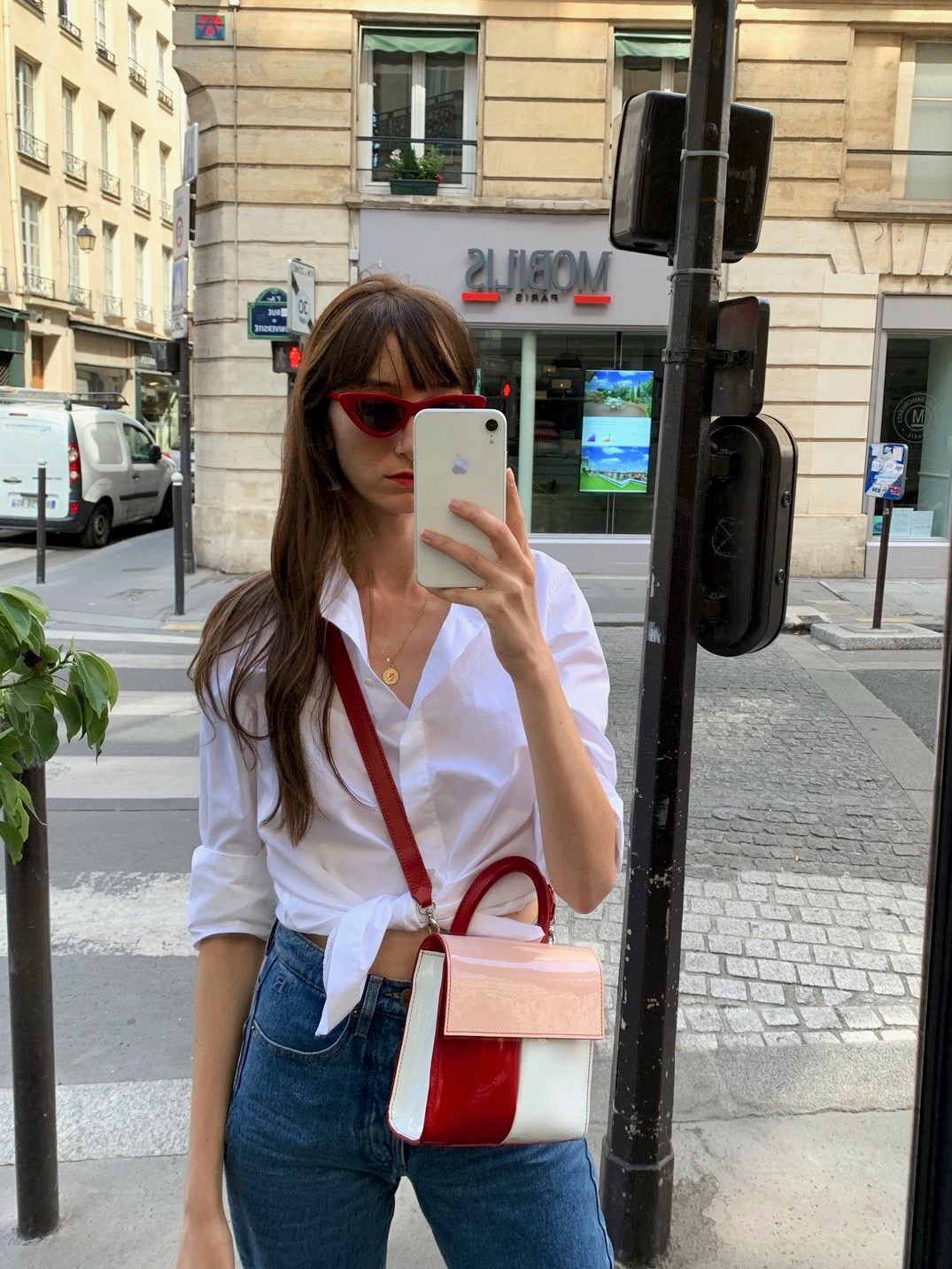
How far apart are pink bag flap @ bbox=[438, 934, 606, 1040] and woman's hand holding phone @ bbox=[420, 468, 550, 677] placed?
0.36 metres

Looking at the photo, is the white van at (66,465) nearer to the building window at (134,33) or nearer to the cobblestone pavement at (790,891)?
the cobblestone pavement at (790,891)

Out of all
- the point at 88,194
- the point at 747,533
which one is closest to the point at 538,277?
the point at 747,533

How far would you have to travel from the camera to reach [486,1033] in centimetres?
131

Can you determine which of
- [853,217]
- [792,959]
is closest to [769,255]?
[853,217]

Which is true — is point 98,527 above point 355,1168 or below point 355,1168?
below

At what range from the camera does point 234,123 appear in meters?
13.2

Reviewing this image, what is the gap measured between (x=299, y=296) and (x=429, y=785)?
10266mm

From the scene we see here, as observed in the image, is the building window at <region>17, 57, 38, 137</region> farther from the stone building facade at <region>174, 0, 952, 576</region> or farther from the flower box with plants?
the flower box with plants

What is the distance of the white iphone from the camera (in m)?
1.23

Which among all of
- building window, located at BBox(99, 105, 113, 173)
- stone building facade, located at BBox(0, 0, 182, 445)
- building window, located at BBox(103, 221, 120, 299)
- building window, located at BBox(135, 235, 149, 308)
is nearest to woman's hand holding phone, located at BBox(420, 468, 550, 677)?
stone building facade, located at BBox(0, 0, 182, 445)

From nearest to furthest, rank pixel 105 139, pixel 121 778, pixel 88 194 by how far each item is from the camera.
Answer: pixel 121 778
pixel 88 194
pixel 105 139

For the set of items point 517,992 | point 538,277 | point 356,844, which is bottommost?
point 517,992

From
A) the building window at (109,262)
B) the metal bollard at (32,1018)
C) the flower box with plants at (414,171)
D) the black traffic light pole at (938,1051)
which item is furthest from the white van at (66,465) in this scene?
the building window at (109,262)

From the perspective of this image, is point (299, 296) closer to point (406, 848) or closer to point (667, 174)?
point (667, 174)
